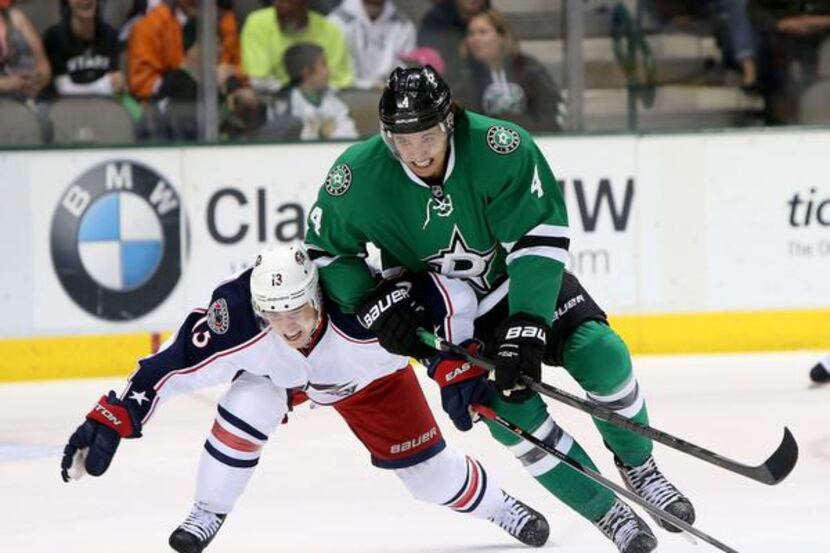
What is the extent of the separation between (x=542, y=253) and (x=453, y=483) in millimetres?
624

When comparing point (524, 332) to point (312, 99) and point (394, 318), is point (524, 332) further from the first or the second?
point (312, 99)

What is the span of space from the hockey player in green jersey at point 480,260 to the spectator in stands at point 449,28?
10.7 feet

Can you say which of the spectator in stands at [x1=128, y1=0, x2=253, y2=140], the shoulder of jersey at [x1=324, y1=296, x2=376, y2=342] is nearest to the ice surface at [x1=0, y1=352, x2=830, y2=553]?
the shoulder of jersey at [x1=324, y1=296, x2=376, y2=342]

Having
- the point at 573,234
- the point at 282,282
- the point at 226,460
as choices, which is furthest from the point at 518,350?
the point at 573,234

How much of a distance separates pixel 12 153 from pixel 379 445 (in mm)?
3111

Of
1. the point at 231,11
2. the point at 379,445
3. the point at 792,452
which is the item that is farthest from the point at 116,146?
the point at 792,452

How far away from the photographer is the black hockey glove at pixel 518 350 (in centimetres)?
374

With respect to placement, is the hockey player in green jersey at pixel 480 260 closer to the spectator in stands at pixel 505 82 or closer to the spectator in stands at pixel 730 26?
the spectator in stands at pixel 505 82

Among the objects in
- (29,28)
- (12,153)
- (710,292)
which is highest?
(29,28)

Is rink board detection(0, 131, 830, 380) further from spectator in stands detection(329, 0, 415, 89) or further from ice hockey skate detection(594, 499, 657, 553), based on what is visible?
ice hockey skate detection(594, 499, 657, 553)

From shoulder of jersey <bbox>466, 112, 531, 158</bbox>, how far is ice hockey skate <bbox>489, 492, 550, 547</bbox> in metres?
0.89

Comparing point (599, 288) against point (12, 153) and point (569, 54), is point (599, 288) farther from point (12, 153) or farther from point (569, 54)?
point (12, 153)

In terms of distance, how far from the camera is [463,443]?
558cm

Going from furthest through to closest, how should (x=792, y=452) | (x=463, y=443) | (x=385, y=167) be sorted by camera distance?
(x=463, y=443) < (x=385, y=167) < (x=792, y=452)
